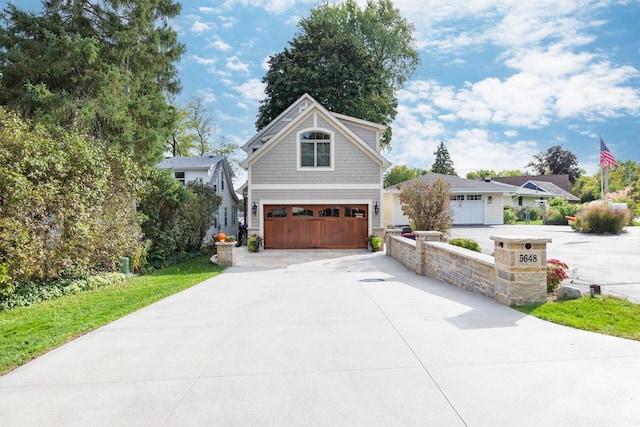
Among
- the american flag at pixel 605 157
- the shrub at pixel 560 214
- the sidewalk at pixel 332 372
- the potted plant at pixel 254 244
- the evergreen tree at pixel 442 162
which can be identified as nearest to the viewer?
the sidewalk at pixel 332 372

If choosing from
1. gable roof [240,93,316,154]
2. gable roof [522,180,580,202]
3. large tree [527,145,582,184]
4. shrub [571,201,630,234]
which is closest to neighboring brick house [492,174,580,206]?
gable roof [522,180,580,202]

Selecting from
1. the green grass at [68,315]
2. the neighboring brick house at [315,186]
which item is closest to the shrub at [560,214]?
the neighboring brick house at [315,186]

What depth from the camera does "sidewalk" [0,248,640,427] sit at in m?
2.84

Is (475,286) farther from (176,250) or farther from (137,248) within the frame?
(176,250)

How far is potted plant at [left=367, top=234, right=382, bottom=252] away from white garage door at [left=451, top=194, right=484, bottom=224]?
48.6 feet

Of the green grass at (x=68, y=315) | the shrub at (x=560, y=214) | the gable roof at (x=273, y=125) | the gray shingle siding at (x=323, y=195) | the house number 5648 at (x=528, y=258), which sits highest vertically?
the gable roof at (x=273, y=125)

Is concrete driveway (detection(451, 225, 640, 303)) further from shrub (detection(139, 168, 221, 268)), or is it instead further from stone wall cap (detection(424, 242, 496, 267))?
shrub (detection(139, 168, 221, 268))

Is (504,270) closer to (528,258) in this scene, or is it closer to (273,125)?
(528,258)

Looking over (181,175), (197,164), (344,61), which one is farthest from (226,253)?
(344,61)

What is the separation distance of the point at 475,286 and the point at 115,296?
771 centimetres

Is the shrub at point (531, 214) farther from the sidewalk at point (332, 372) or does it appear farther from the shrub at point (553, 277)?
the sidewalk at point (332, 372)

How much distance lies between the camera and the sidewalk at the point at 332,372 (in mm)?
2838

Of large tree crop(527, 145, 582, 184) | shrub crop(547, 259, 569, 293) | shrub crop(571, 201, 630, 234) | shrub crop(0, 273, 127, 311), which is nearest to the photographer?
shrub crop(547, 259, 569, 293)

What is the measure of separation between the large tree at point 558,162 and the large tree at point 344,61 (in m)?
43.8
